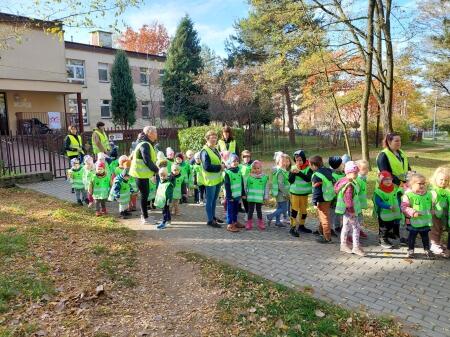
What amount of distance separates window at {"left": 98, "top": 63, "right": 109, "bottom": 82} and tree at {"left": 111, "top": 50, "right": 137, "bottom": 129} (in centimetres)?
304

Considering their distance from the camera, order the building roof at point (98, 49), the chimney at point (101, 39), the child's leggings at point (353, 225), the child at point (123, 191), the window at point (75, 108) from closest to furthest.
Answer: the child's leggings at point (353, 225)
the child at point (123, 191)
the building roof at point (98, 49)
the window at point (75, 108)
the chimney at point (101, 39)

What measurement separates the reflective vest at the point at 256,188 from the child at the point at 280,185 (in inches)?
7.9

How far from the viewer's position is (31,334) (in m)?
3.75

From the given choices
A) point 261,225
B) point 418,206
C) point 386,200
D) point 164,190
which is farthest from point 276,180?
point 418,206

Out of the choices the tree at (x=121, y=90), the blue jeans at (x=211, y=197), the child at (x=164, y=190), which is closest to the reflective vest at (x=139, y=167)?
the child at (x=164, y=190)

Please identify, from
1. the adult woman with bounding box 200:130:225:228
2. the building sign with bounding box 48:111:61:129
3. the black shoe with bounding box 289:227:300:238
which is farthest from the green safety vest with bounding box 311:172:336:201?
the building sign with bounding box 48:111:61:129

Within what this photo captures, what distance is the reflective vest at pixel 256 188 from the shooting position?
6.96 metres

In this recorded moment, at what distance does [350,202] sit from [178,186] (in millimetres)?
3906

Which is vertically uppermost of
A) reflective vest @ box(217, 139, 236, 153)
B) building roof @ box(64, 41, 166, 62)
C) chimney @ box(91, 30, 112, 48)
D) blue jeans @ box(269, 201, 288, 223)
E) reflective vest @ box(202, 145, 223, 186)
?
chimney @ box(91, 30, 112, 48)

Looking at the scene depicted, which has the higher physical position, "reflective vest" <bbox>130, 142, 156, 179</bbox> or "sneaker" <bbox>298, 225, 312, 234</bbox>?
"reflective vest" <bbox>130, 142, 156, 179</bbox>

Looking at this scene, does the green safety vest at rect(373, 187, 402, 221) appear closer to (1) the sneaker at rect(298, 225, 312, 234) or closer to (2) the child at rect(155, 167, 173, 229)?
(1) the sneaker at rect(298, 225, 312, 234)

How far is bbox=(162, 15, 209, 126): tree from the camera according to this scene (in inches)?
1132

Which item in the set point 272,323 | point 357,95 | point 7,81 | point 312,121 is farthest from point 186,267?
point 312,121

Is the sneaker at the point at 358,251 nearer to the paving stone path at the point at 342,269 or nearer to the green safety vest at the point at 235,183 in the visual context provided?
the paving stone path at the point at 342,269
